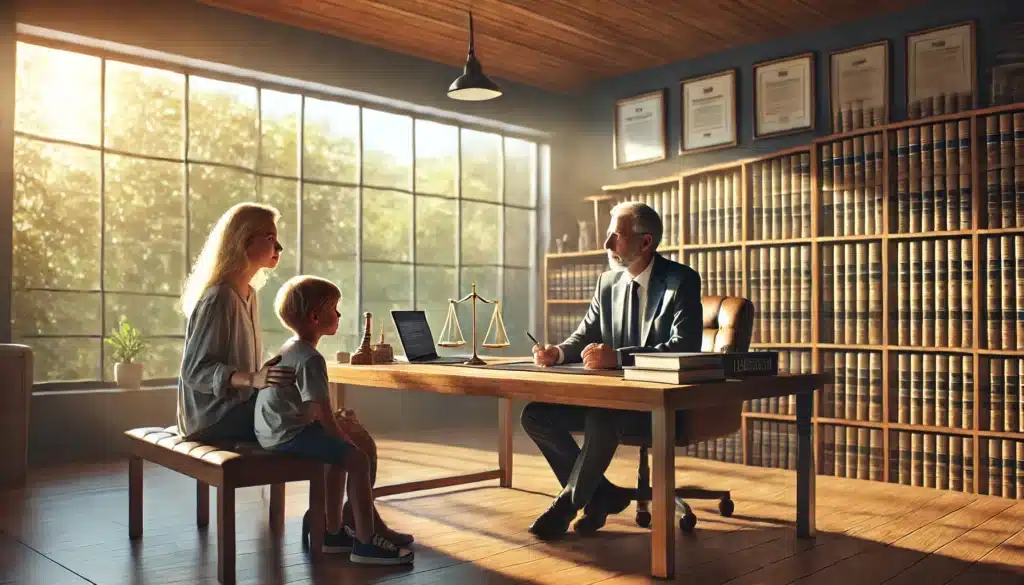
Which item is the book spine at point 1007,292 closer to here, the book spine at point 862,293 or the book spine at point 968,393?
the book spine at point 968,393

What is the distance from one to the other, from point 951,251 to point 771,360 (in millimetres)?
2023

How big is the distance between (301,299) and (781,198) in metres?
3.38

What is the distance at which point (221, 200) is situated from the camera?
572cm

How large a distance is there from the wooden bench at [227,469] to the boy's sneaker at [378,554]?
0.16 m

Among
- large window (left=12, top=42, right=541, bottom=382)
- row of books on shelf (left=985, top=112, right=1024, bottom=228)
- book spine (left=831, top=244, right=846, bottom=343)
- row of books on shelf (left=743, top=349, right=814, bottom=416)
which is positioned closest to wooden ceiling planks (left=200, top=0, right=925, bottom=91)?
large window (left=12, top=42, right=541, bottom=382)

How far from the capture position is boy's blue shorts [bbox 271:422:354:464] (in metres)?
2.76

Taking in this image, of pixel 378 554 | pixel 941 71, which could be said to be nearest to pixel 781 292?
pixel 941 71

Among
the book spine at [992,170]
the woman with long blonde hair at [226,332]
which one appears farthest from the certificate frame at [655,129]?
the woman with long blonde hair at [226,332]

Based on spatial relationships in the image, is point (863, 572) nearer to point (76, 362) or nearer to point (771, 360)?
point (771, 360)

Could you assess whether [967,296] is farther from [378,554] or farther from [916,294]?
[378,554]

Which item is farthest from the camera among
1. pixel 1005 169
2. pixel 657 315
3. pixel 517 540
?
pixel 1005 169

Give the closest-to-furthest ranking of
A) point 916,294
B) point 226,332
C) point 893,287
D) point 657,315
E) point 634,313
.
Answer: point 226,332 → point 657,315 → point 634,313 → point 916,294 → point 893,287

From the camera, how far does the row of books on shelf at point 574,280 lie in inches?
249

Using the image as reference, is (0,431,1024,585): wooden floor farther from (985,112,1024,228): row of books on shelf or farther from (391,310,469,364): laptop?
(985,112,1024,228): row of books on shelf
